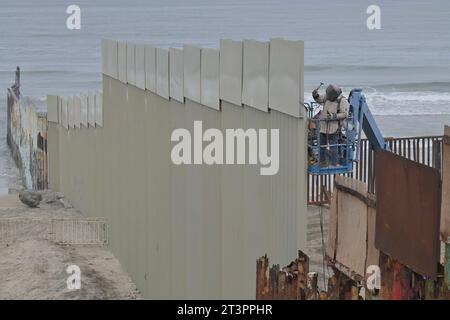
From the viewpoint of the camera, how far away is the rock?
90.9 ft

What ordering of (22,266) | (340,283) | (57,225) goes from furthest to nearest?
(57,225), (22,266), (340,283)

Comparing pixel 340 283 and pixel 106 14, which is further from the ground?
pixel 106 14

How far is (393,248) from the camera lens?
344 inches

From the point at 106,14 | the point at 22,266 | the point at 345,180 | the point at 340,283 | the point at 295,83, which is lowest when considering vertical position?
the point at 22,266

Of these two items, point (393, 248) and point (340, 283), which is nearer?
point (393, 248)

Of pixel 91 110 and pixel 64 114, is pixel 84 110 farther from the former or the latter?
pixel 64 114

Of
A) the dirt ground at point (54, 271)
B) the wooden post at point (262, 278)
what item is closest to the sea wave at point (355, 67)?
the dirt ground at point (54, 271)

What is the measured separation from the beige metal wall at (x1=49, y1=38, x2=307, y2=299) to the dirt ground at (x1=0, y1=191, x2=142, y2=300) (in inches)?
11.6

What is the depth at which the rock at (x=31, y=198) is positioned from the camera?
27.7m

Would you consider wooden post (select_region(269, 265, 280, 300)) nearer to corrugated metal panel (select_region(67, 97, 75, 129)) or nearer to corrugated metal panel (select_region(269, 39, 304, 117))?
corrugated metal panel (select_region(269, 39, 304, 117))

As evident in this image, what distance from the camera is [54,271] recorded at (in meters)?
18.9
